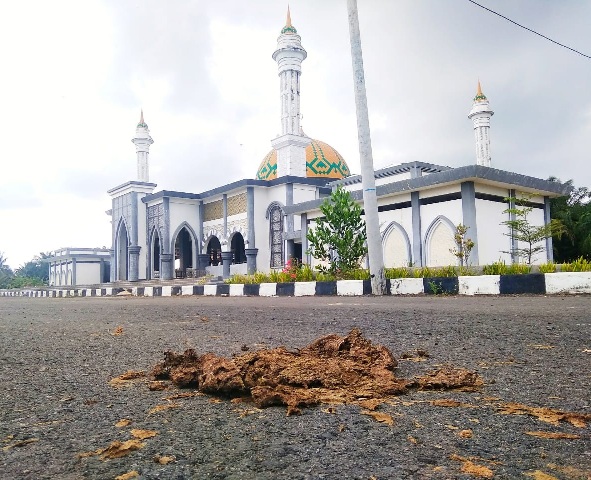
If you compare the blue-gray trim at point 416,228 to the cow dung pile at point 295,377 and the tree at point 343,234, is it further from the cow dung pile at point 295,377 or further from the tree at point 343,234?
the cow dung pile at point 295,377

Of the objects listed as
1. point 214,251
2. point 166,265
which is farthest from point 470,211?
point 214,251

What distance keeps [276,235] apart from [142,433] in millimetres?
23117

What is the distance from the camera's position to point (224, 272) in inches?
987

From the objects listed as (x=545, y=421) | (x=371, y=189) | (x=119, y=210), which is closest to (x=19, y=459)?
(x=545, y=421)

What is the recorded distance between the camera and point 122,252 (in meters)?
30.9

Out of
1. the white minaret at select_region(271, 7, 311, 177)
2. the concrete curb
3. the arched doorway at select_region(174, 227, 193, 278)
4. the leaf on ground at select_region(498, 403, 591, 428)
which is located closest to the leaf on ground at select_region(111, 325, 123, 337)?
the leaf on ground at select_region(498, 403, 591, 428)

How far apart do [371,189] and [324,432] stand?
7866 mm

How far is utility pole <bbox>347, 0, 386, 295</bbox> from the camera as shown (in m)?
8.85

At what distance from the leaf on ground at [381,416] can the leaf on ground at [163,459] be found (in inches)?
21.7

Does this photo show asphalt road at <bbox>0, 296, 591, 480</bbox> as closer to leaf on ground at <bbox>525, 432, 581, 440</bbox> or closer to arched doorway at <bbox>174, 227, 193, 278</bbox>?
leaf on ground at <bbox>525, 432, 581, 440</bbox>

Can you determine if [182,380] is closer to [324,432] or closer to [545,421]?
[324,432]

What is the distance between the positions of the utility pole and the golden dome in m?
17.5

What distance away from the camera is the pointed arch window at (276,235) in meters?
23.9

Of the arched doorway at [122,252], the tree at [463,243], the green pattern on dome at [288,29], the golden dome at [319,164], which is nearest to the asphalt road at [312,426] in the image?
the tree at [463,243]
